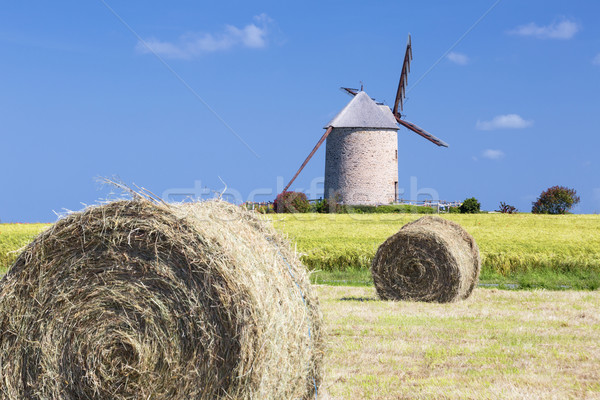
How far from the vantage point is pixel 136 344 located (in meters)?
4.71

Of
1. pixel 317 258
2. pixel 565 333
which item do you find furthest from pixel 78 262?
pixel 317 258

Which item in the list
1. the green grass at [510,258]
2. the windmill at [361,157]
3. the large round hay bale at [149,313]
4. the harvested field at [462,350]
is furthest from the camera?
the windmill at [361,157]

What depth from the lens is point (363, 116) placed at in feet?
132

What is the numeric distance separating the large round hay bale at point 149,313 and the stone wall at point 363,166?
34.3 meters

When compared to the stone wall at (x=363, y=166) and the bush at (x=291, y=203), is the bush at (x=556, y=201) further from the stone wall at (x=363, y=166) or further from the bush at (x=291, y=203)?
the bush at (x=291, y=203)

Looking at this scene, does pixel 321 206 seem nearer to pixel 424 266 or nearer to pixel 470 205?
pixel 470 205

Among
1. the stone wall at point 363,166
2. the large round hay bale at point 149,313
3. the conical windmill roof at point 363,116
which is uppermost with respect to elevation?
the conical windmill roof at point 363,116

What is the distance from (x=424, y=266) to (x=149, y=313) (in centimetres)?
808

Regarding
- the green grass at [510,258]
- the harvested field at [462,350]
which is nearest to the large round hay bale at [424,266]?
the harvested field at [462,350]

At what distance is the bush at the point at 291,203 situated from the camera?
3952cm

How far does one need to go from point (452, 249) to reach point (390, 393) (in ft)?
21.1

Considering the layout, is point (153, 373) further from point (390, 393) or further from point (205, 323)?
point (390, 393)

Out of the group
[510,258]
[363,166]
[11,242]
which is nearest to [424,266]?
[510,258]

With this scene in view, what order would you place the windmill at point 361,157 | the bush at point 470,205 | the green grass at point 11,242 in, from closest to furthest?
the green grass at point 11,242
the windmill at point 361,157
the bush at point 470,205
